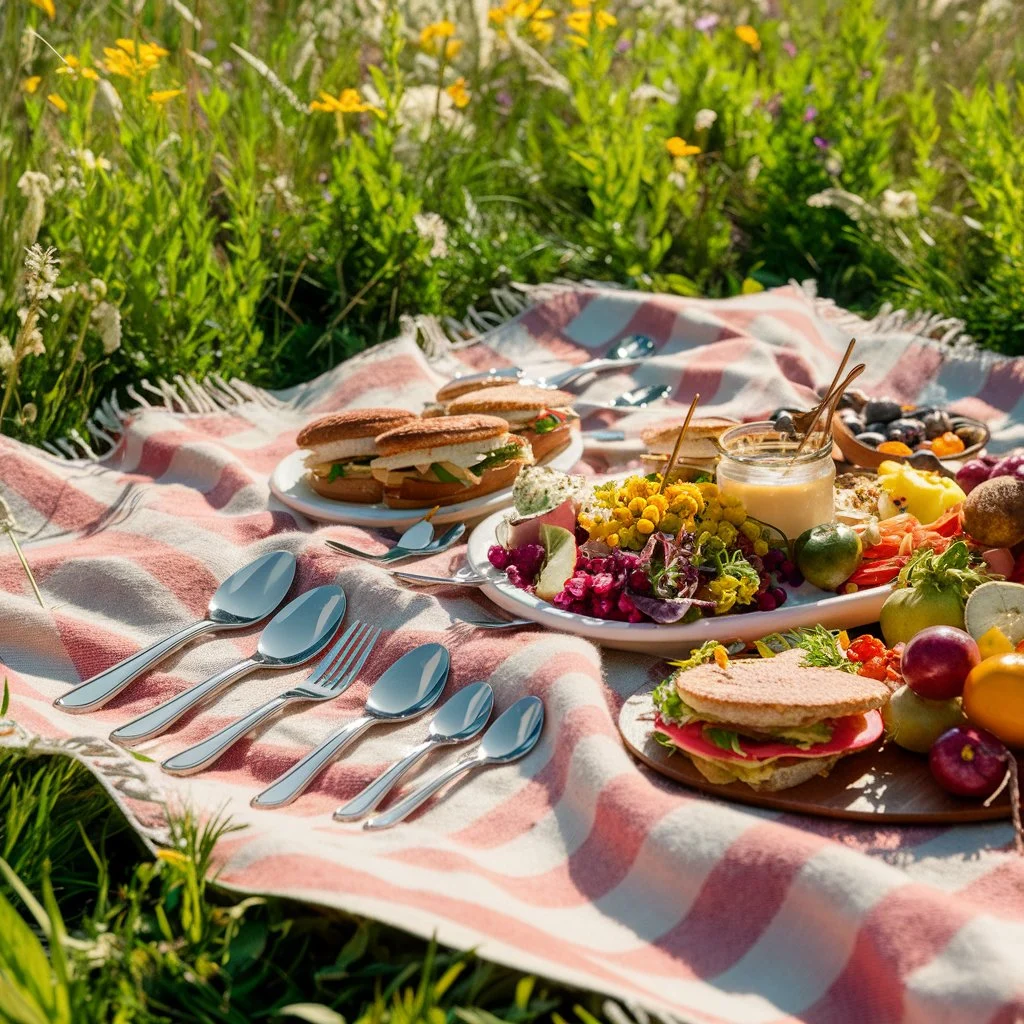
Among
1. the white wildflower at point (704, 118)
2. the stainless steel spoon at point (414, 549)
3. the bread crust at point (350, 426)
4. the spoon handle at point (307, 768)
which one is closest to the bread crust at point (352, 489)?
the bread crust at point (350, 426)

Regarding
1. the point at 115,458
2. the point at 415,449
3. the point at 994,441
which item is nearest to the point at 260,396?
the point at 115,458

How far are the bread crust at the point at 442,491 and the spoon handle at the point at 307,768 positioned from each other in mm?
1066

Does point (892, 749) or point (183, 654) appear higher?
point (892, 749)

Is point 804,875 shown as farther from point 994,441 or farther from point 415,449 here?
point 994,441

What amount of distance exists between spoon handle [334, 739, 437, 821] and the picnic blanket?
1.2 inches

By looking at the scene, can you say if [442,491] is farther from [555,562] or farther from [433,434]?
[555,562]

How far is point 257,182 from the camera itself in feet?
17.2

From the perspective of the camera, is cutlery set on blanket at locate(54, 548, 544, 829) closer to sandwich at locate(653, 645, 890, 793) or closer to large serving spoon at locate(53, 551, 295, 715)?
large serving spoon at locate(53, 551, 295, 715)

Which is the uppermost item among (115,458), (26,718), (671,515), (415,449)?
(671,515)

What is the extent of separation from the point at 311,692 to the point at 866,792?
114cm

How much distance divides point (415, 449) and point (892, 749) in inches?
61.4

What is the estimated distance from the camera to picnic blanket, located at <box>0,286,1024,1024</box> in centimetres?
176

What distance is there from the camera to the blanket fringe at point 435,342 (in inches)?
169

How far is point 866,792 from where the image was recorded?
7.10 feet
